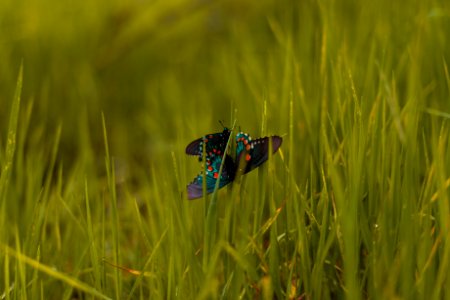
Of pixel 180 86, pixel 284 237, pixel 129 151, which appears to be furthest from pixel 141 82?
pixel 284 237

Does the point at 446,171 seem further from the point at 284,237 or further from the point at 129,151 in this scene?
the point at 129,151

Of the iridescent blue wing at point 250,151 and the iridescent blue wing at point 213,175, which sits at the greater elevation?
the iridescent blue wing at point 250,151

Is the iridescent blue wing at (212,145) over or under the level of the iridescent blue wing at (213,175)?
over

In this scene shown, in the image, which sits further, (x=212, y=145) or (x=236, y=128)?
(x=236, y=128)

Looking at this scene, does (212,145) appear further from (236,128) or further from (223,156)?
(236,128)

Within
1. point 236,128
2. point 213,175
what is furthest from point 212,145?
point 236,128

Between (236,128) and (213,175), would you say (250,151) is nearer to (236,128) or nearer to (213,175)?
(213,175)
